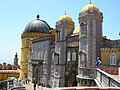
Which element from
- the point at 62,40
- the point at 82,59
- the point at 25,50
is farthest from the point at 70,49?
the point at 25,50

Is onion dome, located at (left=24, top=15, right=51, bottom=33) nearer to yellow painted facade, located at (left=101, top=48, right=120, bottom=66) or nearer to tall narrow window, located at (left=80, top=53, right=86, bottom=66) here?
tall narrow window, located at (left=80, top=53, right=86, bottom=66)

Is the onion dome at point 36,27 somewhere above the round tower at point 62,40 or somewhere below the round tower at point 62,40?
above

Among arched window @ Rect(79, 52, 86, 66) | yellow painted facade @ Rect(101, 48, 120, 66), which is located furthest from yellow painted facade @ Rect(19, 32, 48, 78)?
yellow painted facade @ Rect(101, 48, 120, 66)

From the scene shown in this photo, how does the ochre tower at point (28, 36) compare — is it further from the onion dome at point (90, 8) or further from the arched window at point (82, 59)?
the onion dome at point (90, 8)

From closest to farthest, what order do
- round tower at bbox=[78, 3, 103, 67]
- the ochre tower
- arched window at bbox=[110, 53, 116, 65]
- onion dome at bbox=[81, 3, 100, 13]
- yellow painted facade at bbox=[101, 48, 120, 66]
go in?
1. yellow painted facade at bbox=[101, 48, 120, 66]
2. arched window at bbox=[110, 53, 116, 65]
3. round tower at bbox=[78, 3, 103, 67]
4. onion dome at bbox=[81, 3, 100, 13]
5. the ochre tower

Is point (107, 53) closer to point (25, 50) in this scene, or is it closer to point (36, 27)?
point (36, 27)

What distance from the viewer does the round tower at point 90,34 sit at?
86.5 ft

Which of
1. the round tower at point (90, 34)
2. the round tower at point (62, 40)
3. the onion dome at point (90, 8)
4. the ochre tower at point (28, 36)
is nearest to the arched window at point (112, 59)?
the round tower at point (90, 34)

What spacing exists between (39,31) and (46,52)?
1331cm

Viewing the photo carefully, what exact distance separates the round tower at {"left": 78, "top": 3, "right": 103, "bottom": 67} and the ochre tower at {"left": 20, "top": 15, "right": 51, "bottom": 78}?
1029 inches

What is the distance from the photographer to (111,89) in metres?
7.14

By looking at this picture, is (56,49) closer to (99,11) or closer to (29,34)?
(99,11)

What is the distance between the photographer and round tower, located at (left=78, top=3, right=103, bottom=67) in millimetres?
26359

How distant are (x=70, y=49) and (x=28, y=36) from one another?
76.5 ft
